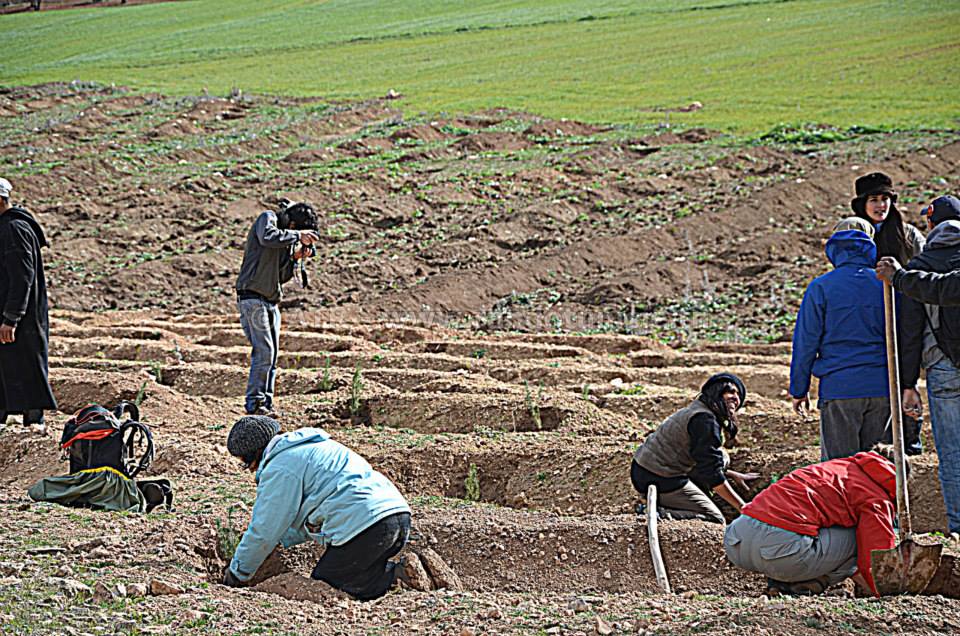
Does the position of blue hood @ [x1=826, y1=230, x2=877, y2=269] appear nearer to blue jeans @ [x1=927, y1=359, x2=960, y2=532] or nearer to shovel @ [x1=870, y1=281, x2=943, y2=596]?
blue jeans @ [x1=927, y1=359, x2=960, y2=532]

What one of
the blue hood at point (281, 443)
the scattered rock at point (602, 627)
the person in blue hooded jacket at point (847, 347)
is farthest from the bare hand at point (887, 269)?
the blue hood at point (281, 443)

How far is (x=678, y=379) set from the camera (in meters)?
8.64

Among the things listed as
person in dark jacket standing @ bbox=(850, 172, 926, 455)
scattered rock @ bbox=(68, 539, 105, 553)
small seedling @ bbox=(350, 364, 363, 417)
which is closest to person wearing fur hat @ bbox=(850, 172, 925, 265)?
person in dark jacket standing @ bbox=(850, 172, 926, 455)

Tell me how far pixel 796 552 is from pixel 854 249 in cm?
164

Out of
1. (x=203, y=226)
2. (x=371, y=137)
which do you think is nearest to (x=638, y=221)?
(x=203, y=226)

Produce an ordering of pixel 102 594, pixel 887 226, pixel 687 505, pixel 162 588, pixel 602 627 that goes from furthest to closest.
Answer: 1. pixel 887 226
2. pixel 687 505
3. pixel 162 588
4. pixel 102 594
5. pixel 602 627

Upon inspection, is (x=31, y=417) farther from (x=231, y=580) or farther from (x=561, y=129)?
(x=561, y=129)

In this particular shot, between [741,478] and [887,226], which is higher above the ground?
[887,226]

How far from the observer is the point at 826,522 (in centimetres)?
439

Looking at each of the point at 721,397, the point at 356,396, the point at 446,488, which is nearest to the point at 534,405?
the point at 446,488

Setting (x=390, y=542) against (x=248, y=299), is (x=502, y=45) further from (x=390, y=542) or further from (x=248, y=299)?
(x=390, y=542)

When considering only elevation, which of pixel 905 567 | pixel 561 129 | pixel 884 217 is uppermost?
pixel 561 129

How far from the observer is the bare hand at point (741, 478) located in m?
5.71

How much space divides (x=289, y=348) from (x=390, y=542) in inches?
234
